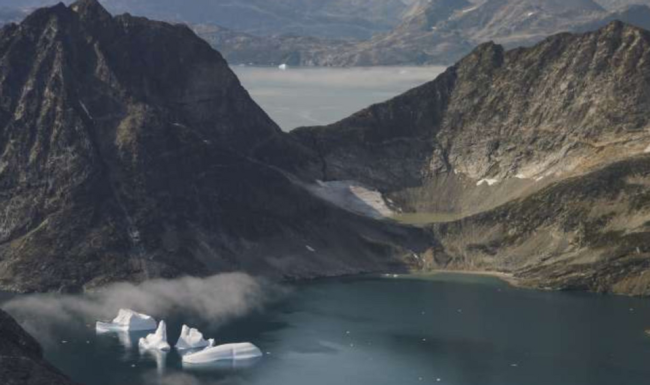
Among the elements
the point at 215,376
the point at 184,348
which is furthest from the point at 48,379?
the point at 184,348

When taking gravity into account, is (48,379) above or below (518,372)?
above

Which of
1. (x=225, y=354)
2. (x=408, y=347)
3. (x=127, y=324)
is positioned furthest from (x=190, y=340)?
(x=408, y=347)

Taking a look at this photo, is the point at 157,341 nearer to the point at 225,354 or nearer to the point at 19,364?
the point at 225,354

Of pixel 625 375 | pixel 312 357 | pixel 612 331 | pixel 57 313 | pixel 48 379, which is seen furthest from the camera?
pixel 57 313

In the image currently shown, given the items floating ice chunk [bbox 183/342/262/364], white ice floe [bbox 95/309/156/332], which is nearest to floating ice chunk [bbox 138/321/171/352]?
floating ice chunk [bbox 183/342/262/364]

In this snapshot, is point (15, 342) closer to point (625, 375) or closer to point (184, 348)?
point (184, 348)

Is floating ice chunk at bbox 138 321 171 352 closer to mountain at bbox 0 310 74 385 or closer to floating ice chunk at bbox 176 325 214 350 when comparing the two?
floating ice chunk at bbox 176 325 214 350
